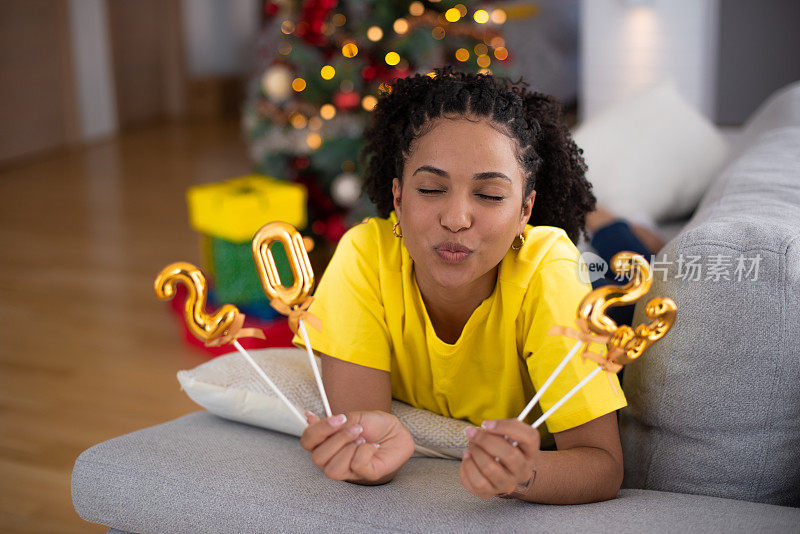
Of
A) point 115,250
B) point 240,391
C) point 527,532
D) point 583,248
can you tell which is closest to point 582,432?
point 527,532

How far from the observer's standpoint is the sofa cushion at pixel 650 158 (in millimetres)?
2430

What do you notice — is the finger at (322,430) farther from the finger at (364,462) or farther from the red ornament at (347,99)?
the red ornament at (347,99)

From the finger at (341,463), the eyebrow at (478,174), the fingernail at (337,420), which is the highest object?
the eyebrow at (478,174)

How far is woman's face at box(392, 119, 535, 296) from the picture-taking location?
112 cm

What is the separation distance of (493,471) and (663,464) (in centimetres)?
35

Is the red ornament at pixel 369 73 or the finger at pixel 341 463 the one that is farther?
the red ornament at pixel 369 73

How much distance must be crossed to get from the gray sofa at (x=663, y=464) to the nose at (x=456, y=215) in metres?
0.31

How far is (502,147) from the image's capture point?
115 cm

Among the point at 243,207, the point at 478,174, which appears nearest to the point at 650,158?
the point at 243,207

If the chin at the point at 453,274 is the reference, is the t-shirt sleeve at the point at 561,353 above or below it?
below

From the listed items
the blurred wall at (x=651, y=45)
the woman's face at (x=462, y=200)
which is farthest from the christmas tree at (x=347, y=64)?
the woman's face at (x=462, y=200)

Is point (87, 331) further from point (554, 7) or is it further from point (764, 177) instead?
point (554, 7)

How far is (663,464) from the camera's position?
118 centimetres

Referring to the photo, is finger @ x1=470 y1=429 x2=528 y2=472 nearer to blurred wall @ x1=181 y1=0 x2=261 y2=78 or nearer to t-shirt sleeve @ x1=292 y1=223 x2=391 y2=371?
t-shirt sleeve @ x1=292 y1=223 x2=391 y2=371
